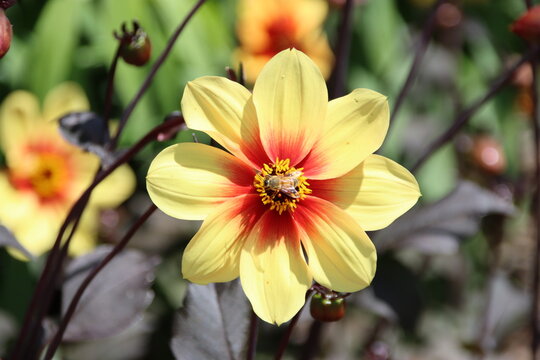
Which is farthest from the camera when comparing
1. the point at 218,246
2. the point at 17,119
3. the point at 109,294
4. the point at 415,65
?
the point at 17,119

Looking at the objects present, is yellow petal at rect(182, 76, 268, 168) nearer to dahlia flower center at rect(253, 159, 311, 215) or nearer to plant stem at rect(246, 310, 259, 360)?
dahlia flower center at rect(253, 159, 311, 215)

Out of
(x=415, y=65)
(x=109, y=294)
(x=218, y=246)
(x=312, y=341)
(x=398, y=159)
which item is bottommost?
(x=398, y=159)

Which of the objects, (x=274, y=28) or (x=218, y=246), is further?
(x=274, y=28)

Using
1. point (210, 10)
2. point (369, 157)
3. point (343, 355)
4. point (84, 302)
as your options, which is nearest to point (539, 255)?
point (343, 355)

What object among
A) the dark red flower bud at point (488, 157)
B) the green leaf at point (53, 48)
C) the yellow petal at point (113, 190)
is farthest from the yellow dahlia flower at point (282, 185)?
the green leaf at point (53, 48)

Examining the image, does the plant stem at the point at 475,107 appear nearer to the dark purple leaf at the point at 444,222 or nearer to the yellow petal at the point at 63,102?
the dark purple leaf at the point at 444,222

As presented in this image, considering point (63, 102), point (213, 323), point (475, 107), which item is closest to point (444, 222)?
point (475, 107)

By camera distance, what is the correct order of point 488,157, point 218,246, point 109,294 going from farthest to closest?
point 488,157 → point 109,294 → point 218,246

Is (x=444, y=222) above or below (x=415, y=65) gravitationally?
below

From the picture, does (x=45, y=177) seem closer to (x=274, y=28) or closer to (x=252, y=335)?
(x=274, y=28)
